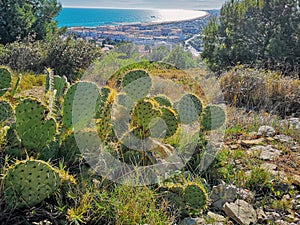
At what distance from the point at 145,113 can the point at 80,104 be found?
0.41m

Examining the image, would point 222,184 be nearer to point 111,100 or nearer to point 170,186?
point 170,186

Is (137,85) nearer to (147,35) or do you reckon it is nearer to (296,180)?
(296,180)

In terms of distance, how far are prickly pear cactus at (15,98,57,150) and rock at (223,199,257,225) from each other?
1.09m

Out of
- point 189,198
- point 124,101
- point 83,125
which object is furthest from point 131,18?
point 189,198

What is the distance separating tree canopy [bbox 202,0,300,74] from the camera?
10352mm

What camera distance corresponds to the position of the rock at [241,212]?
1.78 meters

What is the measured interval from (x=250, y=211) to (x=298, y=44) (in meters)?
9.48

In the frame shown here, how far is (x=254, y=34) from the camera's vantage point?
11.7 m

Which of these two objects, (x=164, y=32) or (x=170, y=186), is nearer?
(x=170, y=186)

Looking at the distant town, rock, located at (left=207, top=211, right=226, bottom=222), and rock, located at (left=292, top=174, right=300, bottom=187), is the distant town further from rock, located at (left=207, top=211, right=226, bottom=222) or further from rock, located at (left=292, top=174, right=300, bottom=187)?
rock, located at (left=207, top=211, right=226, bottom=222)

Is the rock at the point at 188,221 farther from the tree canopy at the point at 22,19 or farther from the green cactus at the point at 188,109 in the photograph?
the tree canopy at the point at 22,19

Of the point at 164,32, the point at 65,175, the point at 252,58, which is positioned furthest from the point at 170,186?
the point at 252,58

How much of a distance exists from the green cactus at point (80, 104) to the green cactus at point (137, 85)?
1.12 ft

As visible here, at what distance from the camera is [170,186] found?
1.88 metres
